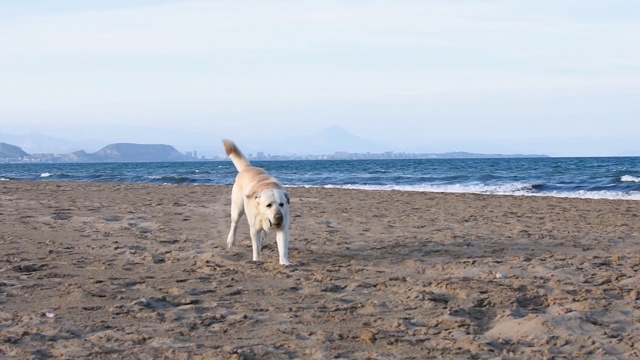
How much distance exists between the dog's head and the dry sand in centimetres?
40

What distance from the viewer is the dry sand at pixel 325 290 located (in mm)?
4504

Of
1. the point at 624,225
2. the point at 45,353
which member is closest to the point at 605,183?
the point at 624,225

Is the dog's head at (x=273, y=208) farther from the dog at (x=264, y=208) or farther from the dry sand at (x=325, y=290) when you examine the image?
the dry sand at (x=325, y=290)

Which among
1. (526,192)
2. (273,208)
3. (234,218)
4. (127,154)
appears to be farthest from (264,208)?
(127,154)

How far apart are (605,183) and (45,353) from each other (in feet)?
79.7

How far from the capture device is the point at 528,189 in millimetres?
23781

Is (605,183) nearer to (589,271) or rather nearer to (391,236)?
(391,236)

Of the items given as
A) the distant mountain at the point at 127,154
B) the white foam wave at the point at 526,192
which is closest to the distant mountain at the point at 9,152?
the distant mountain at the point at 127,154

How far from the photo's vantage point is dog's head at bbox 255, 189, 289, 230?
23.7 feet

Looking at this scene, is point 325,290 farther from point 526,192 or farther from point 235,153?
point 526,192

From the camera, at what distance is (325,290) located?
237 inches

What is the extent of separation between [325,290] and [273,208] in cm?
143

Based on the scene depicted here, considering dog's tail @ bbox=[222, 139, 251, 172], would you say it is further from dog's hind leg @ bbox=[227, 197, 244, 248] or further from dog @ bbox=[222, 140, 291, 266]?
dog @ bbox=[222, 140, 291, 266]

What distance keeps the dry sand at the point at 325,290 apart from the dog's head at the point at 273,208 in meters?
0.40
